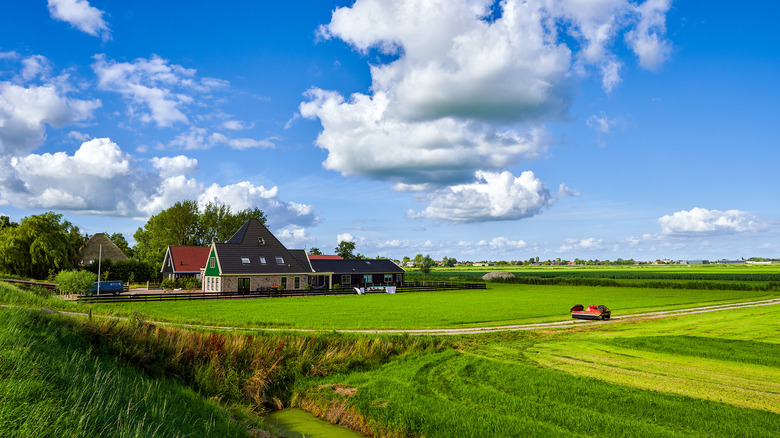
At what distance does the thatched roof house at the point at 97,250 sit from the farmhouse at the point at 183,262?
10.7m

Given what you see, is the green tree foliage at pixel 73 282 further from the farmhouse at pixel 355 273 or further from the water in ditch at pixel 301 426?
the water in ditch at pixel 301 426

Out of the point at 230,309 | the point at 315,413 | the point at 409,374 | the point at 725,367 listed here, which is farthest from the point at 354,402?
the point at 230,309

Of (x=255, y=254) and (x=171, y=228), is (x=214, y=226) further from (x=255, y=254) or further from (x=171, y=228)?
(x=255, y=254)

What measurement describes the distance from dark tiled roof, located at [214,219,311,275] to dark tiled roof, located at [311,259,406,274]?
4.68 metres

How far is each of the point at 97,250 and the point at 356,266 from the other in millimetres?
39833

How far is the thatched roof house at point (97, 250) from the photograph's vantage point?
66312 millimetres

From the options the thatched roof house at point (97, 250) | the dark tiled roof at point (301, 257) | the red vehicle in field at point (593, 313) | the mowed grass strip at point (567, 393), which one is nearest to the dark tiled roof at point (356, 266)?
the dark tiled roof at point (301, 257)

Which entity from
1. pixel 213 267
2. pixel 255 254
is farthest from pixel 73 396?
pixel 255 254

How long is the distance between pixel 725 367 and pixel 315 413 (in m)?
14.1

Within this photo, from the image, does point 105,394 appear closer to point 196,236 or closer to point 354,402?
point 354,402

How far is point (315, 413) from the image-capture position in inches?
523

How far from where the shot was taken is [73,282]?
36781mm

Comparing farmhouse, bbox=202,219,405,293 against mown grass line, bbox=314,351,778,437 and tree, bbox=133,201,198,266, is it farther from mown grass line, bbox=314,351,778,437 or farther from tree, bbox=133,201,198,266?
mown grass line, bbox=314,351,778,437

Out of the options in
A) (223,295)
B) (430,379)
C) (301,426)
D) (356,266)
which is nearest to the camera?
(301,426)
